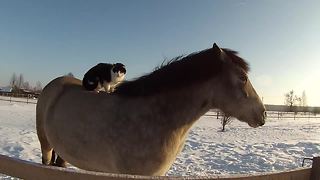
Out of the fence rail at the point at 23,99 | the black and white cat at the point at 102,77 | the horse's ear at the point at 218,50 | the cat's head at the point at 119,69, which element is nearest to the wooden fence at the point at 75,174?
the horse's ear at the point at 218,50

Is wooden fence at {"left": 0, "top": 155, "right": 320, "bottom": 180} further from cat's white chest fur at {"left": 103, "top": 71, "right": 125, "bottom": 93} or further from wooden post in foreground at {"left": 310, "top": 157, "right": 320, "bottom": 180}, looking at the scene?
cat's white chest fur at {"left": 103, "top": 71, "right": 125, "bottom": 93}

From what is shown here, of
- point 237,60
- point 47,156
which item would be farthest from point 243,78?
point 47,156

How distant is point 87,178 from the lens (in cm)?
138

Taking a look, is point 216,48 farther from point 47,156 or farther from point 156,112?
point 47,156

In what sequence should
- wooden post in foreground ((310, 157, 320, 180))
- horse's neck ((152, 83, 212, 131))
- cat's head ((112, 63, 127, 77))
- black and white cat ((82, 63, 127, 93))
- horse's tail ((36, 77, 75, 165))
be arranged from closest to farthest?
wooden post in foreground ((310, 157, 320, 180)), horse's neck ((152, 83, 212, 131)), horse's tail ((36, 77, 75, 165)), black and white cat ((82, 63, 127, 93)), cat's head ((112, 63, 127, 77))

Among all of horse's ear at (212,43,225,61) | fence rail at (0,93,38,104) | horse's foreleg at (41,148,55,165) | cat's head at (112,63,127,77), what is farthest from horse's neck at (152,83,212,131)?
fence rail at (0,93,38,104)

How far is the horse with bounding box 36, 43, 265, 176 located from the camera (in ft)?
9.70

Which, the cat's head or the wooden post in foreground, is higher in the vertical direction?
the cat's head

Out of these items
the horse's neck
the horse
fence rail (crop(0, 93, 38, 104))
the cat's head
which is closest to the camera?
the horse

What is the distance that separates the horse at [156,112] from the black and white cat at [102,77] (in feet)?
2.86

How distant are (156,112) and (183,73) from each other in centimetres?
48

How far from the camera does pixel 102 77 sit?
480cm

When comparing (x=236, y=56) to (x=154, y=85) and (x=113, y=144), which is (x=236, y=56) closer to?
(x=154, y=85)

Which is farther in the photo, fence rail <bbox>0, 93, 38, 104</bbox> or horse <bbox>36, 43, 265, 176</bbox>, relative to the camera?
fence rail <bbox>0, 93, 38, 104</bbox>
